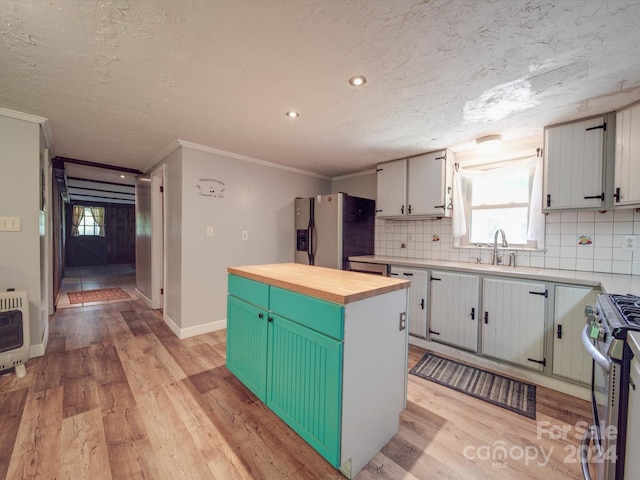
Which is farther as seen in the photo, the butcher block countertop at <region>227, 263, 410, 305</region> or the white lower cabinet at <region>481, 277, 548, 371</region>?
the white lower cabinet at <region>481, 277, 548, 371</region>

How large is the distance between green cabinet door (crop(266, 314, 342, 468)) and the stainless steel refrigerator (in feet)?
6.54

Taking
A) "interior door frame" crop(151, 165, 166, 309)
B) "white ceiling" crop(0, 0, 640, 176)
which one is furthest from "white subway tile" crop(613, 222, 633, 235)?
"interior door frame" crop(151, 165, 166, 309)

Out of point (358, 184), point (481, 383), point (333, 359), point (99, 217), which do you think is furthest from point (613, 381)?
point (99, 217)

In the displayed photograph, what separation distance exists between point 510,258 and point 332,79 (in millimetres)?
2525

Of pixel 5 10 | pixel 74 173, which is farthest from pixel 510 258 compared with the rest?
pixel 74 173

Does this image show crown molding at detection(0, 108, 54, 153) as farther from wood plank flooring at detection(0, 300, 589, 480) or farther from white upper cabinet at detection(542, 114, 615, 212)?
white upper cabinet at detection(542, 114, 615, 212)

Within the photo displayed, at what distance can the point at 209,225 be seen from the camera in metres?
3.29

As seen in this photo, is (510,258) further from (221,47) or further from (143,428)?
(143,428)

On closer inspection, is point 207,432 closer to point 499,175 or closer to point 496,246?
point 496,246

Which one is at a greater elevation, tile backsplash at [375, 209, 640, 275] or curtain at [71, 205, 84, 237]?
curtain at [71, 205, 84, 237]

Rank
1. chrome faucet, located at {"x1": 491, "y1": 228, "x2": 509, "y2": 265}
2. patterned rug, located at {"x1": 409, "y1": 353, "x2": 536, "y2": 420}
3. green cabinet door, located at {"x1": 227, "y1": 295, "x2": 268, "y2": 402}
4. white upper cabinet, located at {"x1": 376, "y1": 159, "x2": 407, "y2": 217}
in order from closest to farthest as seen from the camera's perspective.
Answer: green cabinet door, located at {"x1": 227, "y1": 295, "x2": 268, "y2": 402}
patterned rug, located at {"x1": 409, "y1": 353, "x2": 536, "y2": 420}
chrome faucet, located at {"x1": 491, "y1": 228, "x2": 509, "y2": 265}
white upper cabinet, located at {"x1": 376, "y1": 159, "x2": 407, "y2": 217}

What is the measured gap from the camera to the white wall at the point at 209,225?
310 cm

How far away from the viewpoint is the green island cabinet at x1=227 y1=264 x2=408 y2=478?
1330 mm

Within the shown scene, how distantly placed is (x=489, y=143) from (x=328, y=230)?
209 centimetres
